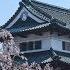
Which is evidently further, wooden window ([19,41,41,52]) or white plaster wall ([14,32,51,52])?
wooden window ([19,41,41,52])

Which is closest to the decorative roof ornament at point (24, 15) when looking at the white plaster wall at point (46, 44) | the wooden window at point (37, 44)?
the wooden window at point (37, 44)

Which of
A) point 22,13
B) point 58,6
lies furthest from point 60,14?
point 22,13

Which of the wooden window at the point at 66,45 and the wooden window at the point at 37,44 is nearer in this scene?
the wooden window at the point at 37,44

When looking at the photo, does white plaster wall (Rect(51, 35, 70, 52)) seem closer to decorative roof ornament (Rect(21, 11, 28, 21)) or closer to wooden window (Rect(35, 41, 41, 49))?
wooden window (Rect(35, 41, 41, 49))

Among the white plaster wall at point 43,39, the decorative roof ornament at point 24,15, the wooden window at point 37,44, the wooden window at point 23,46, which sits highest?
the decorative roof ornament at point 24,15

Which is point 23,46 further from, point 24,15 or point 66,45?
point 66,45

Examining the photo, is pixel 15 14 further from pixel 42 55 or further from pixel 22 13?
pixel 42 55

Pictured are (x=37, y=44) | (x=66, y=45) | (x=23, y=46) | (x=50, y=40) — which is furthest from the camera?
(x=23, y=46)

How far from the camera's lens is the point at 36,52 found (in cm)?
2320

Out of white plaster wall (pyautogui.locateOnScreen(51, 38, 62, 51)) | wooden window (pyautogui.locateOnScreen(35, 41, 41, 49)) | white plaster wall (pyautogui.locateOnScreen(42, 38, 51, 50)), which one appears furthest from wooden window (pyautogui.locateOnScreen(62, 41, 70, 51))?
wooden window (pyautogui.locateOnScreen(35, 41, 41, 49))

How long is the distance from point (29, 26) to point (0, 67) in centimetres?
1197

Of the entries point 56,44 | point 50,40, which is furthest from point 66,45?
point 50,40

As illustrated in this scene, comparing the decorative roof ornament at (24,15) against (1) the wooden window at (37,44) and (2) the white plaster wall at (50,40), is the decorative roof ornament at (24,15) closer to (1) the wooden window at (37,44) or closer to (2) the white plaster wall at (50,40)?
(2) the white plaster wall at (50,40)

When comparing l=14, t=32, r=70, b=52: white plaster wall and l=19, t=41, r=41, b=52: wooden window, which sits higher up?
l=14, t=32, r=70, b=52: white plaster wall
